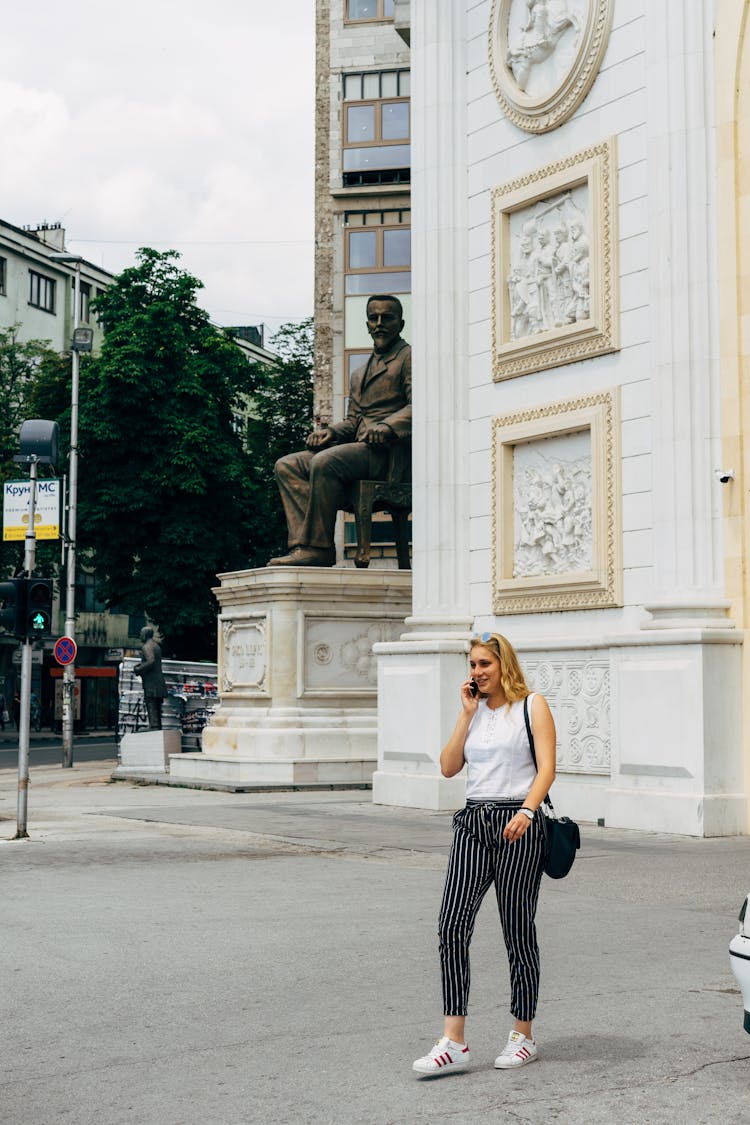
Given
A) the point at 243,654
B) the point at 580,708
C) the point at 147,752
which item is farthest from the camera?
the point at 147,752

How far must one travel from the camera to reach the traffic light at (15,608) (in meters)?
17.5

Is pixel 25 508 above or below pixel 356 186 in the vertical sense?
below

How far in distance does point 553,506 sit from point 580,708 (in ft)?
8.10

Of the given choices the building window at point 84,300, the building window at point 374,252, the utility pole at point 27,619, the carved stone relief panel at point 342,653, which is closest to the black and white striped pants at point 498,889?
the utility pole at point 27,619

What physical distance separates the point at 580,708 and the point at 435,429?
4448 millimetres

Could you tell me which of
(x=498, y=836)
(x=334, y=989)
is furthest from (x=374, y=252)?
(x=498, y=836)

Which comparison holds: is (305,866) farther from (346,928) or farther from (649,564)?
(649,564)

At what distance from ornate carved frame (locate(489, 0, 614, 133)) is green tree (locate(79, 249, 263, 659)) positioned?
27856 millimetres

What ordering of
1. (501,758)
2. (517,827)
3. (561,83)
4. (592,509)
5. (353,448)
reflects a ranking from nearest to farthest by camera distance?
1. (517,827)
2. (501,758)
3. (592,509)
4. (561,83)
5. (353,448)

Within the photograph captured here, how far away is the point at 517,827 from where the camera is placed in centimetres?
663

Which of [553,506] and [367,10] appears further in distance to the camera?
[367,10]

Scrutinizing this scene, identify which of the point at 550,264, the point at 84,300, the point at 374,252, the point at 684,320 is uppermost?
the point at 84,300

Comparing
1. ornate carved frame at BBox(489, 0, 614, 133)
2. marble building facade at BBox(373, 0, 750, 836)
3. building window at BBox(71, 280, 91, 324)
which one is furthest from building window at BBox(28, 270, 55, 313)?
ornate carved frame at BBox(489, 0, 614, 133)

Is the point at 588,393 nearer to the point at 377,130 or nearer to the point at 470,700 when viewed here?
the point at 470,700
